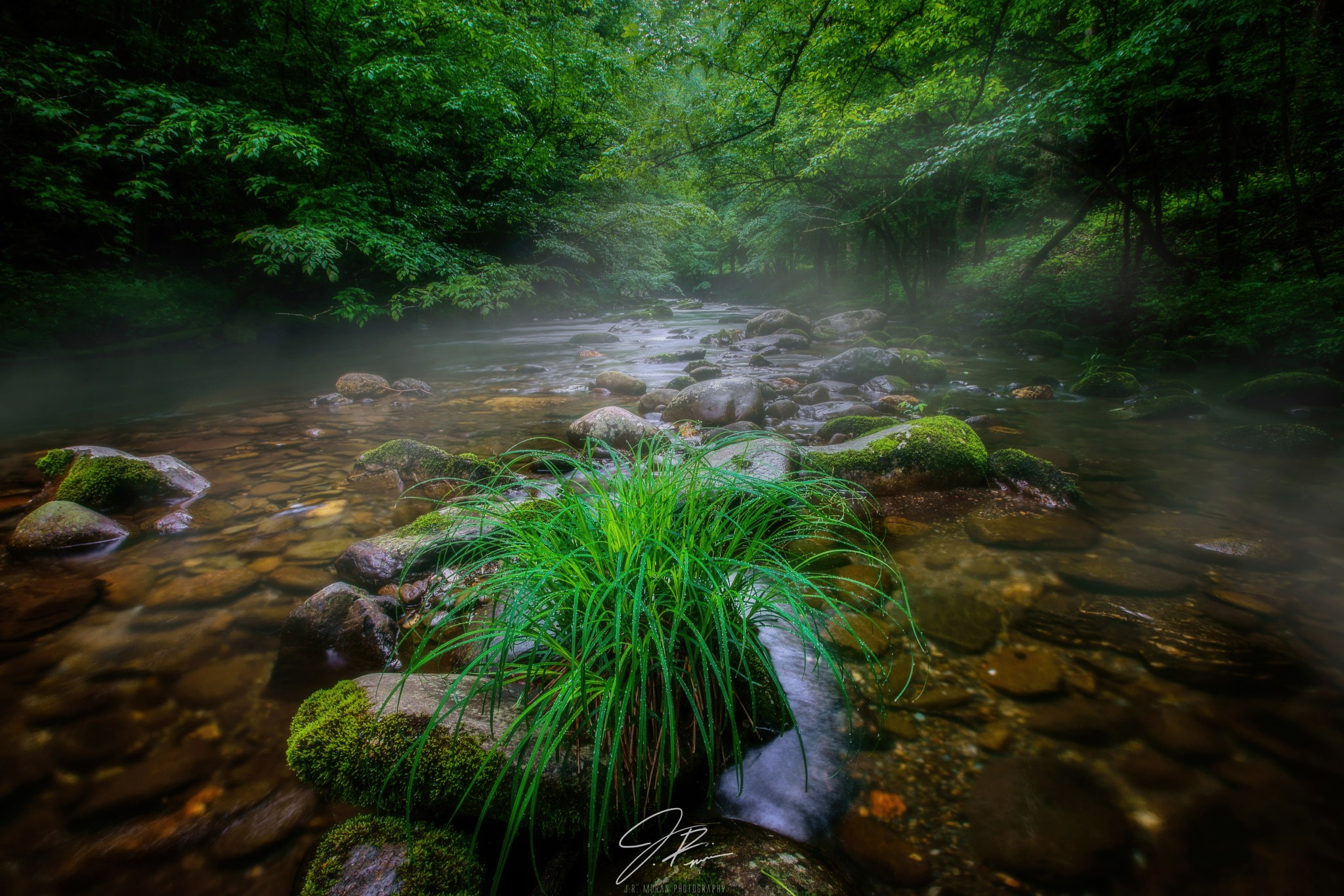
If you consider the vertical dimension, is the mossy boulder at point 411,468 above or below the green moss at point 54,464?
below

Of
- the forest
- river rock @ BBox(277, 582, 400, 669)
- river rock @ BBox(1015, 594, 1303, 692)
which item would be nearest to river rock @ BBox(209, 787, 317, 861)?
river rock @ BBox(277, 582, 400, 669)

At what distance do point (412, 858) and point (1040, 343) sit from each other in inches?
562

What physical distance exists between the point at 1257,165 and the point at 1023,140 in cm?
460

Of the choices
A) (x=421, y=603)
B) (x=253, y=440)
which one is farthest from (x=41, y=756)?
(x=253, y=440)

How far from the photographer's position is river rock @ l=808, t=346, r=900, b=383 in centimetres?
891

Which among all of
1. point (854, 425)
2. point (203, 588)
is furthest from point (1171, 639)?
point (203, 588)

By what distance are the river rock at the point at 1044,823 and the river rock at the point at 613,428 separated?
13.0 ft

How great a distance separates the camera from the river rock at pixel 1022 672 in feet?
7.04

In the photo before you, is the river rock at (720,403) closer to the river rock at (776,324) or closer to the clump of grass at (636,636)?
the clump of grass at (636,636)

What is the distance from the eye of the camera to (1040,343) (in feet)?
37.3

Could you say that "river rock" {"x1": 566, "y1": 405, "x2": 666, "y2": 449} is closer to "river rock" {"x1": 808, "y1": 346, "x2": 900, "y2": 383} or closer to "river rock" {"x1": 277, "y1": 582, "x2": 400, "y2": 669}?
"river rock" {"x1": 277, "y1": 582, "x2": 400, "y2": 669}

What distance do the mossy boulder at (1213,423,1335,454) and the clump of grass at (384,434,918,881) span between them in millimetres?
6299

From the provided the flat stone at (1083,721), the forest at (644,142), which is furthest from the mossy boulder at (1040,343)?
the flat stone at (1083,721)

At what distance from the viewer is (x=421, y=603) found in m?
2.63
